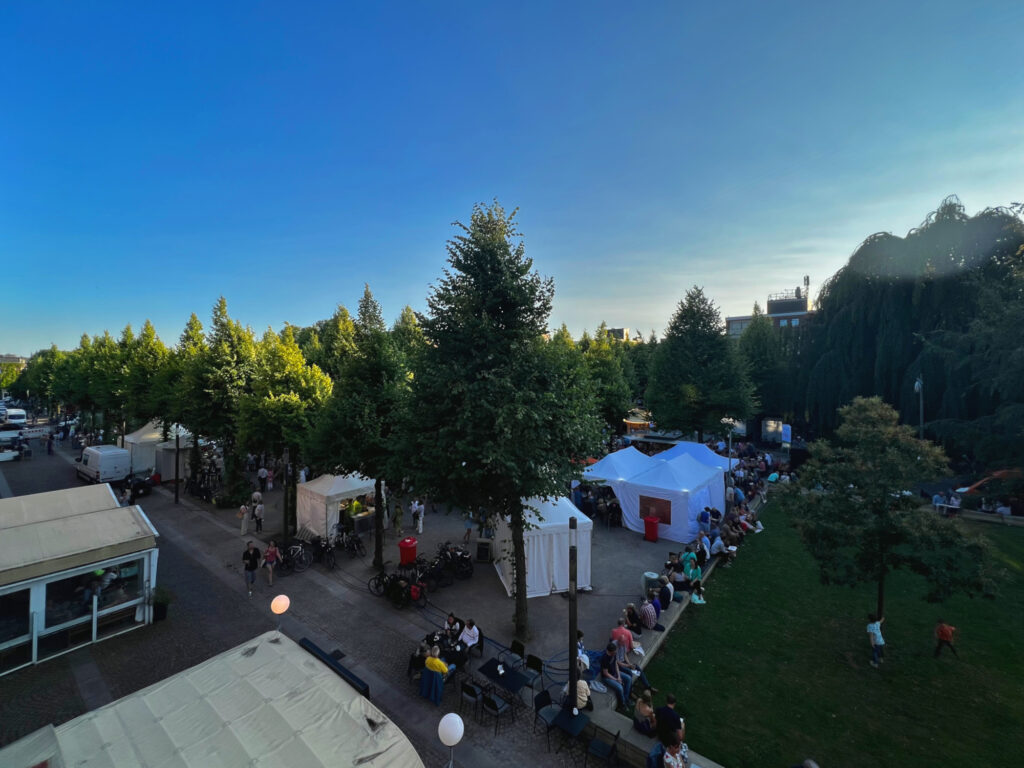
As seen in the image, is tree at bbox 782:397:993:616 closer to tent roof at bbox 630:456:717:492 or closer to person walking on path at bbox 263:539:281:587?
tent roof at bbox 630:456:717:492

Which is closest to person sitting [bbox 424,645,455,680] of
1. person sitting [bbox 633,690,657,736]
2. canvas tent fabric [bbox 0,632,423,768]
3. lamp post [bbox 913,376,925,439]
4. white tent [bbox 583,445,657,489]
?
canvas tent fabric [bbox 0,632,423,768]

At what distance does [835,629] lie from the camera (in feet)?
37.8

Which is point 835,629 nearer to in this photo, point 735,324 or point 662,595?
point 662,595

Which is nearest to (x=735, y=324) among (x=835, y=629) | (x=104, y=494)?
(x=835, y=629)

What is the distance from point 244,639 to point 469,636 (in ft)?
19.2

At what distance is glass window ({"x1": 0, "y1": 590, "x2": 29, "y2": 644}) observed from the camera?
9.99 meters

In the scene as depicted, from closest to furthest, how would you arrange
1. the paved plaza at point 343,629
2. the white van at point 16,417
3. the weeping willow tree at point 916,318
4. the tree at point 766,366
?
the paved plaza at point 343,629
the weeping willow tree at point 916,318
the tree at point 766,366
the white van at point 16,417

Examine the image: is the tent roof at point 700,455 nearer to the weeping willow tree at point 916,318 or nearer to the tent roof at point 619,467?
the tent roof at point 619,467

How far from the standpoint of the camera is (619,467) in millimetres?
20547

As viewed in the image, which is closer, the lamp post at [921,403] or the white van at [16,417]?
the lamp post at [921,403]

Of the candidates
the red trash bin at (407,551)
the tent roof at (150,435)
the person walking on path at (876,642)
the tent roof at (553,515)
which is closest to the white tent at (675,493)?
the tent roof at (553,515)

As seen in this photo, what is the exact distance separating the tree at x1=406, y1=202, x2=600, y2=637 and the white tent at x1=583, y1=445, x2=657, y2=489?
28.9ft

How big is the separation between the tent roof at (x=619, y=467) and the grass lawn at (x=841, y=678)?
657 cm

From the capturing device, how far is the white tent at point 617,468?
778 inches
